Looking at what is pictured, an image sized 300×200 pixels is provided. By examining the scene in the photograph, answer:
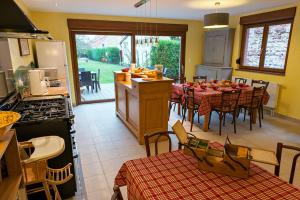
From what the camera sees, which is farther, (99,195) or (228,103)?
(228,103)

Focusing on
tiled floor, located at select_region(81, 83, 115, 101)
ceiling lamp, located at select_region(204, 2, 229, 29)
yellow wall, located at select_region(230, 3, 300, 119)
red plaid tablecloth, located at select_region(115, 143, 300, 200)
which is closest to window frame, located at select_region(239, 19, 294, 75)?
yellow wall, located at select_region(230, 3, 300, 119)

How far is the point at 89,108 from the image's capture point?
213 inches

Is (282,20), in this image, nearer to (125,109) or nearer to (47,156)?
(125,109)

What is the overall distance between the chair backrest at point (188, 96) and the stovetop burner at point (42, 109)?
2238 millimetres

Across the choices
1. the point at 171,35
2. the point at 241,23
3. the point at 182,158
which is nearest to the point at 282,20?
the point at 241,23

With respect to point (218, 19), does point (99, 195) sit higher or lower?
lower

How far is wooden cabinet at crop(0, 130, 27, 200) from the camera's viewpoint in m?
1.28

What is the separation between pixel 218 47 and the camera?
596 centimetres

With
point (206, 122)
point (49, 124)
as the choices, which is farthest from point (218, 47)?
point (49, 124)

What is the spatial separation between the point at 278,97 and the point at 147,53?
3699 millimetres

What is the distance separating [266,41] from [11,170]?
551 centimetres

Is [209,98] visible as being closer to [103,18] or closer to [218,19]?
[218,19]

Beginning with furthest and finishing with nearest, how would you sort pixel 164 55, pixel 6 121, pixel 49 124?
pixel 164 55, pixel 49 124, pixel 6 121

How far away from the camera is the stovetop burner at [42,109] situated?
196 centimetres
